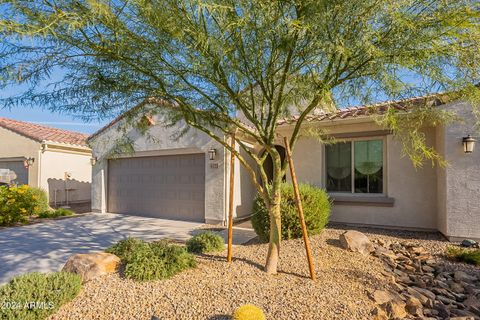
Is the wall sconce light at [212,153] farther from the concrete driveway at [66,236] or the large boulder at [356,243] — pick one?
the large boulder at [356,243]

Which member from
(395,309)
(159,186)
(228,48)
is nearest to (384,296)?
(395,309)

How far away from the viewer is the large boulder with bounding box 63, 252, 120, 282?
425 cm

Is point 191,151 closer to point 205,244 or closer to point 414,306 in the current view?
point 205,244

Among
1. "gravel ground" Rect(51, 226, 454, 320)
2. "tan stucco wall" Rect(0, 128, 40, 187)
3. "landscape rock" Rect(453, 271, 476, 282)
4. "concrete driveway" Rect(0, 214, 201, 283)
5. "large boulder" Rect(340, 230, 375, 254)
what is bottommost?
"concrete driveway" Rect(0, 214, 201, 283)

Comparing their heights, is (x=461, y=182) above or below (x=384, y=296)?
above

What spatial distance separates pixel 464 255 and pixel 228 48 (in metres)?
6.33

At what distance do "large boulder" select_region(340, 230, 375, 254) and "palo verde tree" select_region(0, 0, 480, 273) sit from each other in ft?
8.99

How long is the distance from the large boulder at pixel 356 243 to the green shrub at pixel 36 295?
5076 millimetres

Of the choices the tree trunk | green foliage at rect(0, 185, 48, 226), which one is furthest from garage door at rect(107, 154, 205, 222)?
the tree trunk

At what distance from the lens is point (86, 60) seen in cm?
377

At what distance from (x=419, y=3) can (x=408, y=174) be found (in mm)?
6247

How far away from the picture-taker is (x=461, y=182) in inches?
269

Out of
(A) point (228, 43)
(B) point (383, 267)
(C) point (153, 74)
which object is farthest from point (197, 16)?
(B) point (383, 267)

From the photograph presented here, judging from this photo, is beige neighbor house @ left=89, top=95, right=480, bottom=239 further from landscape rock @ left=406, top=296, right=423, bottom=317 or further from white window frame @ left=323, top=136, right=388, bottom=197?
landscape rock @ left=406, top=296, right=423, bottom=317
